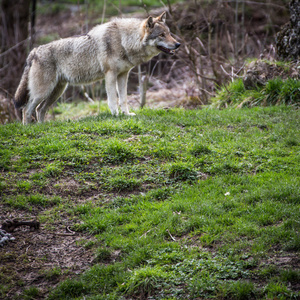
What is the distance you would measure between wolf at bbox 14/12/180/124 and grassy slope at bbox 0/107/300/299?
1.22m

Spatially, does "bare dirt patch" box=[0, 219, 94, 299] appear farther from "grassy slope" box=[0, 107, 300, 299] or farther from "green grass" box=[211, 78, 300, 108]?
"green grass" box=[211, 78, 300, 108]

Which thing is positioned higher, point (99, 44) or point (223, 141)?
point (99, 44)

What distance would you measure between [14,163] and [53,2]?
645 inches

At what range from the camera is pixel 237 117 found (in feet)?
25.8

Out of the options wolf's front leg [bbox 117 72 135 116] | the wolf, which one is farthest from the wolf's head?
wolf's front leg [bbox 117 72 135 116]

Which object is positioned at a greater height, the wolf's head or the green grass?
the wolf's head

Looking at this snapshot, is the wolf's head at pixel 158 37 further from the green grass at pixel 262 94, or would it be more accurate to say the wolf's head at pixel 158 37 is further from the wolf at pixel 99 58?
the green grass at pixel 262 94

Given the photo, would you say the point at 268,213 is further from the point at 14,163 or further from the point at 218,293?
the point at 14,163

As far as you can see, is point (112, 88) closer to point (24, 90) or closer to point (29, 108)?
point (29, 108)

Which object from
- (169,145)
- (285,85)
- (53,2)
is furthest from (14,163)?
(53,2)

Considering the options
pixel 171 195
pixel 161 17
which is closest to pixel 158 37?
pixel 161 17

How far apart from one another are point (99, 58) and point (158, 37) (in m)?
1.50

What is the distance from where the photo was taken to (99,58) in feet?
27.9

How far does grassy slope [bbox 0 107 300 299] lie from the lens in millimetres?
3771
